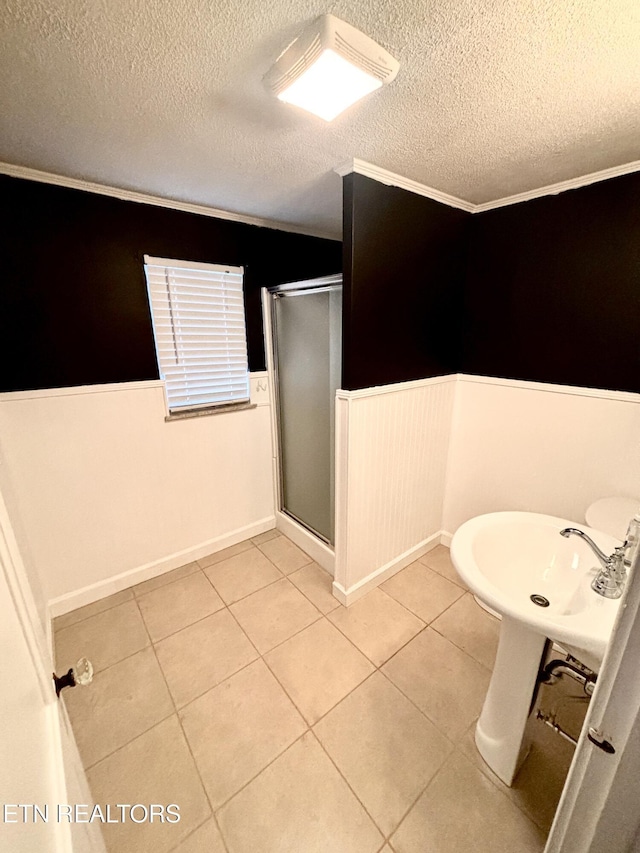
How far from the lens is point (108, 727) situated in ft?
4.51

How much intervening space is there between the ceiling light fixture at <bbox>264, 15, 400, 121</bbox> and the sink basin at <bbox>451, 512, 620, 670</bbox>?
1402 mm


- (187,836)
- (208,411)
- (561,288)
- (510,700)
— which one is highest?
(561,288)

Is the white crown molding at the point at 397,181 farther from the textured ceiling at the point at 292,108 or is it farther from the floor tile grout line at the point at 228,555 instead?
the floor tile grout line at the point at 228,555

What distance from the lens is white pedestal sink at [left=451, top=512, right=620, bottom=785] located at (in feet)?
3.46

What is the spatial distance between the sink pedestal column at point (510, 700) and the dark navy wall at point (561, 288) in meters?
1.29

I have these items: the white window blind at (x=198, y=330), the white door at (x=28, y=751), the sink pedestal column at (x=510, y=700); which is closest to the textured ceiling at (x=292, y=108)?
the white window blind at (x=198, y=330)

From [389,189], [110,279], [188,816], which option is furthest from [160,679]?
[389,189]

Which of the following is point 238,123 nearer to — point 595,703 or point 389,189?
point 389,189

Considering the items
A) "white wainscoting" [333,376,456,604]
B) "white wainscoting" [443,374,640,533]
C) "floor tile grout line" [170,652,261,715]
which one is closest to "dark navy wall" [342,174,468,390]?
"white wainscoting" [333,376,456,604]

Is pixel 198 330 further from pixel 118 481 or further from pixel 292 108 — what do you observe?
pixel 292 108

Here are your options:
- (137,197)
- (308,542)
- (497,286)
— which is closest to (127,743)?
(308,542)

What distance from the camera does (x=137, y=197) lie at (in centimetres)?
178

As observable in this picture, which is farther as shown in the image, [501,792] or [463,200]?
[463,200]

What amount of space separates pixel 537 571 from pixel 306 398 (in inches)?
60.2
